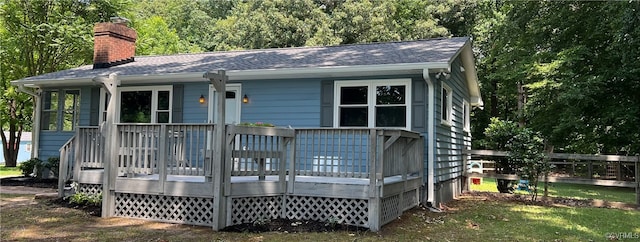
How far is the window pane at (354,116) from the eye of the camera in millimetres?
8555

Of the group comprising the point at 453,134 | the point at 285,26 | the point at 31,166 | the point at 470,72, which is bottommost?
the point at 31,166

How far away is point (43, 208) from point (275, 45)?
722 inches

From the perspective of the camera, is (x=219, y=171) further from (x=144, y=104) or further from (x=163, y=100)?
(x=144, y=104)

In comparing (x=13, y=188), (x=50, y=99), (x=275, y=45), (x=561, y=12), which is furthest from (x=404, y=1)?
(x=13, y=188)

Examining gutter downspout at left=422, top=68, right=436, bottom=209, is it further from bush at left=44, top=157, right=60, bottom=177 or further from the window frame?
bush at left=44, top=157, right=60, bottom=177

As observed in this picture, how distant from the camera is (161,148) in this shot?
6078 millimetres

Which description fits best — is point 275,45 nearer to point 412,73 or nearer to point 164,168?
point 412,73

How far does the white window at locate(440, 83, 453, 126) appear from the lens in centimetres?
890

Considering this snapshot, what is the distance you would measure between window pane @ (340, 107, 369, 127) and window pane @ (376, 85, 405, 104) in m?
0.37

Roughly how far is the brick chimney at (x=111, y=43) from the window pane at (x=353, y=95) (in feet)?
22.7

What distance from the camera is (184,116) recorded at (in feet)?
32.3

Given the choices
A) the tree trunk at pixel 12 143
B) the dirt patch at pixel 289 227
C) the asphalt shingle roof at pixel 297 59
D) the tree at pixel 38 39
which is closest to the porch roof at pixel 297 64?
the asphalt shingle roof at pixel 297 59

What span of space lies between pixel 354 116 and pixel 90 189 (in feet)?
15.8

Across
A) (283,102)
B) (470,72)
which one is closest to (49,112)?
(283,102)
